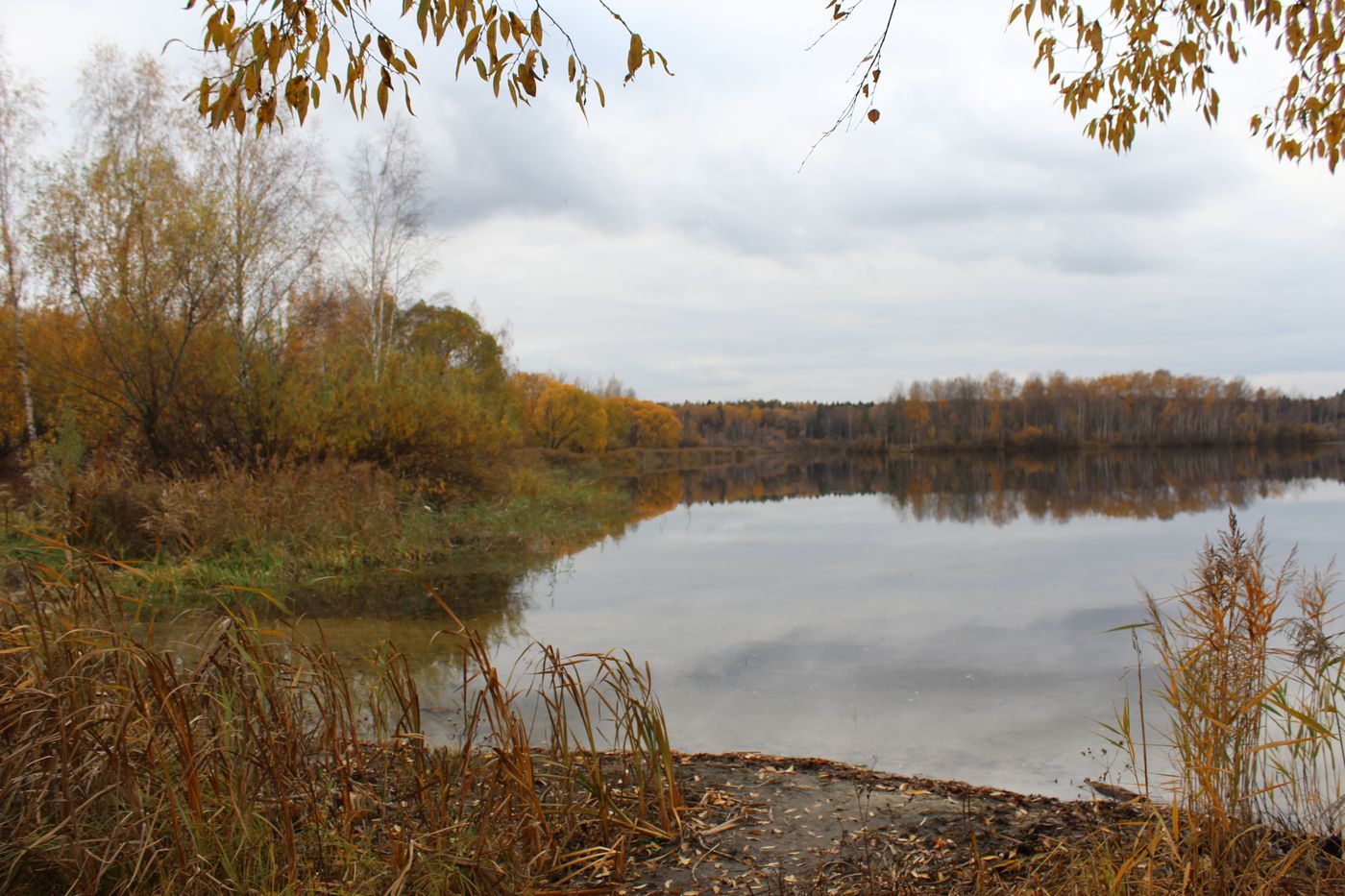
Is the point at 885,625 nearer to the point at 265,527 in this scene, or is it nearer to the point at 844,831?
the point at 844,831

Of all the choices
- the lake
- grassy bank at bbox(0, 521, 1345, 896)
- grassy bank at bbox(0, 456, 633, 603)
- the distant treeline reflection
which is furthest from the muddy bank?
the distant treeline reflection

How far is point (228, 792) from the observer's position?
2855mm

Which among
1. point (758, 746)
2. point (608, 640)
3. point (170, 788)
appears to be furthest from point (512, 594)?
point (170, 788)

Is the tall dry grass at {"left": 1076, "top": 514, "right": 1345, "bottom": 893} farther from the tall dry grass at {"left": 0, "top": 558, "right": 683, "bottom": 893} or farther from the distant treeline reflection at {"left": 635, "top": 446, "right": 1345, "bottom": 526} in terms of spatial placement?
the distant treeline reflection at {"left": 635, "top": 446, "right": 1345, "bottom": 526}

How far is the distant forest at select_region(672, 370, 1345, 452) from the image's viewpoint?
88688 mm

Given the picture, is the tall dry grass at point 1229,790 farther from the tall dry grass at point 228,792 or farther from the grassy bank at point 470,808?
the tall dry grass at point 228,792

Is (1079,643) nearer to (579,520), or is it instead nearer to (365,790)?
(365,790)

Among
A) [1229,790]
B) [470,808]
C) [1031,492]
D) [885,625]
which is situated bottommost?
[885,625]

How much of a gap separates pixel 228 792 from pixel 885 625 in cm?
650

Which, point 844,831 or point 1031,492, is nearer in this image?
point 844,831

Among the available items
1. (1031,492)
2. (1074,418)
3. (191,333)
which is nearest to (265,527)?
(191,333)

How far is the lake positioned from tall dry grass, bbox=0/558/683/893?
1.83 m

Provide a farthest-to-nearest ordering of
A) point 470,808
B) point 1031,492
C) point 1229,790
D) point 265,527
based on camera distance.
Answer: point 1031,492
point 265,527
point 470,808
point 1229,790

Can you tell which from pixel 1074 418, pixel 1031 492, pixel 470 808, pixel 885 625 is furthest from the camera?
pixel 1074 418
